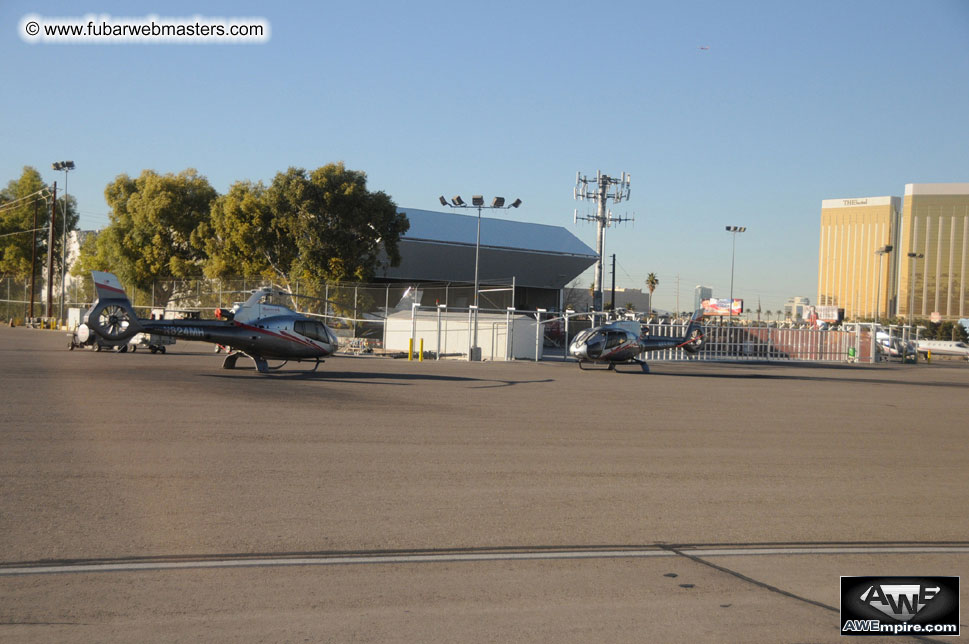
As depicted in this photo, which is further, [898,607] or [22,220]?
[22,220]

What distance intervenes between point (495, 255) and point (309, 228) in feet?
96.1

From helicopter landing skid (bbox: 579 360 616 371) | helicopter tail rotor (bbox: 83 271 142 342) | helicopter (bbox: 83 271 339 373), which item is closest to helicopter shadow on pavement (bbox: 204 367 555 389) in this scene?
helicopter (bbox: 83 271 339 373)

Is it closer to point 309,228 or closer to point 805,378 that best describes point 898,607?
point 805,378

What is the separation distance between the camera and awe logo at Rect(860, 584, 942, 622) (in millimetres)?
5973

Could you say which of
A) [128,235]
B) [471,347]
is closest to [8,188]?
[128,235]

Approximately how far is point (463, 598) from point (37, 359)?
27.1m

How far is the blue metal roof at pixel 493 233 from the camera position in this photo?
79375 millimetres

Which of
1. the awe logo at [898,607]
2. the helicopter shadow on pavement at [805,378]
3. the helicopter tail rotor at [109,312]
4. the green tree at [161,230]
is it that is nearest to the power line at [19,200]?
the green tree at [161,230]

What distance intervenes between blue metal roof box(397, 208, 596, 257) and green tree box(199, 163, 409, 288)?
763 inches

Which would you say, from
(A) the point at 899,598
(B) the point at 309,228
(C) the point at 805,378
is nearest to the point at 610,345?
(C) the point at 805,378

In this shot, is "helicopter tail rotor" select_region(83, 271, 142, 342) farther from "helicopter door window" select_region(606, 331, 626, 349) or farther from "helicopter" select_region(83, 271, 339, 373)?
"helicopter door window" select_region(606, 331, 626, 349)

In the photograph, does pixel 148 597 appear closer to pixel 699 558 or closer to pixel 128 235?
pixel 699 558

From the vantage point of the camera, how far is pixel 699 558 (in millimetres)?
7359

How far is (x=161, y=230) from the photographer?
211ft
